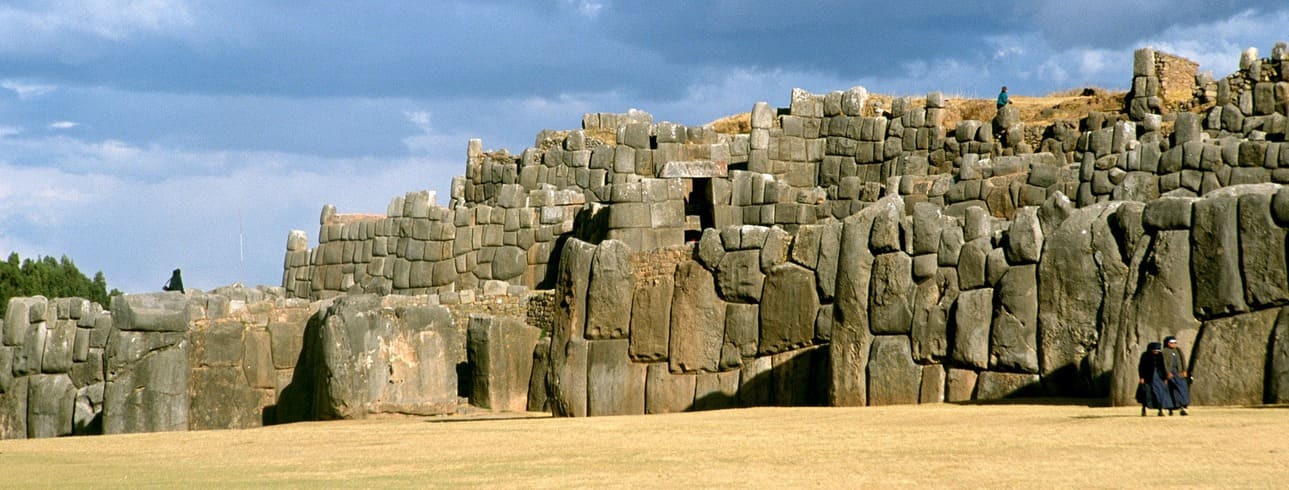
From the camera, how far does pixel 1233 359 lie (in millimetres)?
15555

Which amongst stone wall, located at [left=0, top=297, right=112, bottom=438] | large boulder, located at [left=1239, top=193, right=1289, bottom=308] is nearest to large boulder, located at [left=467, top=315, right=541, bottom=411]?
stone wall, located at [left=0, top=297, right=112, bottom=438]

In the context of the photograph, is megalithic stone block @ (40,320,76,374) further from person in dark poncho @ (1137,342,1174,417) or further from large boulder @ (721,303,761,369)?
person in dark poncho @ (1137,342,1174,417)

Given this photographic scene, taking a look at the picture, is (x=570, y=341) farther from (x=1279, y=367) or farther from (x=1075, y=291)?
(x=1279, y=367)

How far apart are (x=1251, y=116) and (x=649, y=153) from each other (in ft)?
38.0

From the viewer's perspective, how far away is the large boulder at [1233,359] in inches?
606

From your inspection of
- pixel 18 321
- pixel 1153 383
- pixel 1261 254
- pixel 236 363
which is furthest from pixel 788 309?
pixel 18 321

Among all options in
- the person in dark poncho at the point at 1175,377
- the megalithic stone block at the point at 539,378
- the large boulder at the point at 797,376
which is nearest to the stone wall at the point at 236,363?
the megalithic stone block at the point at 539,378

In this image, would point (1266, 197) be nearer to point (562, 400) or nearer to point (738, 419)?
point (738, 419)

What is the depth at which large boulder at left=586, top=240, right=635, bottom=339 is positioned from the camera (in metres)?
21.0

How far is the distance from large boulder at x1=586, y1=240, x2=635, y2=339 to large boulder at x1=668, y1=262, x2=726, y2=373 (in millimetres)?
666

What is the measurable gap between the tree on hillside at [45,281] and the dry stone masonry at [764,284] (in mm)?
16970

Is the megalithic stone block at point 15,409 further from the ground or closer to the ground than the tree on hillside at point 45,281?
closer to the ground

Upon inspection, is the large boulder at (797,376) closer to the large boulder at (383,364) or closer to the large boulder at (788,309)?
the large boulder at (788,309)

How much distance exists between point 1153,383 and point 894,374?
12.4 feet
